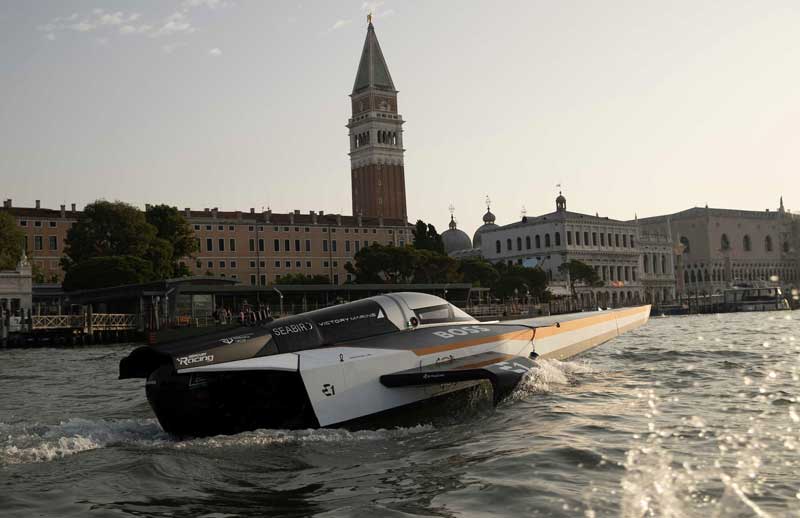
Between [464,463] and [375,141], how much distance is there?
416 ft

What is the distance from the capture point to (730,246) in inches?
6029

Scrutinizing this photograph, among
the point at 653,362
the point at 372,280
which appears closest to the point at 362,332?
the point at 653,362

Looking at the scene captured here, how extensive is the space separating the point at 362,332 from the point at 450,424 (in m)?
2.02

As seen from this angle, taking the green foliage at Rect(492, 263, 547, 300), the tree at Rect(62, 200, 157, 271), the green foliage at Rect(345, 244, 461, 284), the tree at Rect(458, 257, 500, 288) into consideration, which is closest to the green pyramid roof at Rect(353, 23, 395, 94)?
the tree at Rect(458, 257, 500, 288)

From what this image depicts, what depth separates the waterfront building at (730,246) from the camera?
15050 centimetres

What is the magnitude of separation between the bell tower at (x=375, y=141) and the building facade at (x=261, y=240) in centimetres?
1406

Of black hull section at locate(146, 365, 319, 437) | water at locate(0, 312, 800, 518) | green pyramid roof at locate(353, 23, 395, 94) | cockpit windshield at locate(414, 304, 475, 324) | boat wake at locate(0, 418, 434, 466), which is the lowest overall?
water at locate(0, 312, 800, 518)

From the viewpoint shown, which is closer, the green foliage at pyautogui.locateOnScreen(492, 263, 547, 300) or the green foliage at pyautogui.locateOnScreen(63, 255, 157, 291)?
the green foliage at pyautogui.locateOnScreen(63, 255, 157, 291)

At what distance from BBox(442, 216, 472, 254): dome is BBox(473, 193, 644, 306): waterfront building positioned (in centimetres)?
1103

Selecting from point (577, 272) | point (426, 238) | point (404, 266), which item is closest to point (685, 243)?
point (577, 272)

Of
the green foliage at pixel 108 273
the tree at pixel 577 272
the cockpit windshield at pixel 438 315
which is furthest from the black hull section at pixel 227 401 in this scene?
the tree at pixel 577 272

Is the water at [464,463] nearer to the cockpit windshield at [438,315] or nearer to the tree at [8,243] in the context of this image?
the cockpit windshield at [438,315]

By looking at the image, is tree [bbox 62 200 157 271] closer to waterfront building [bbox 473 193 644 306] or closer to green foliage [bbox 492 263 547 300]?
green foliage [bbox 492 263 547 300]

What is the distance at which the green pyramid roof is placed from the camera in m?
138
